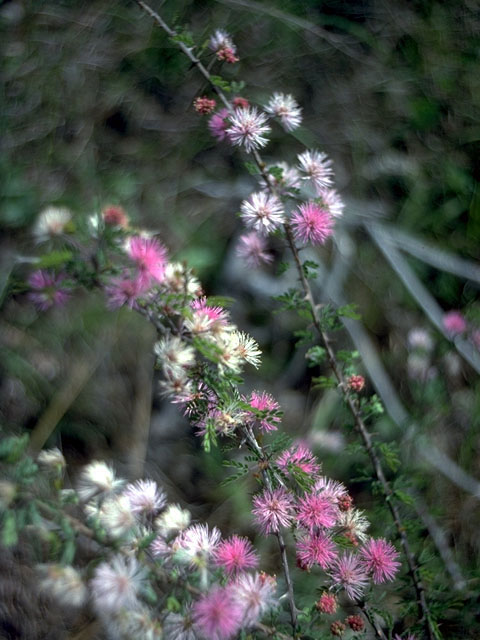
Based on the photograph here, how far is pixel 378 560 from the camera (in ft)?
3.45

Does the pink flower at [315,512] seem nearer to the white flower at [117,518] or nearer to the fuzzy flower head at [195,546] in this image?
the fuzzy flower head at [195,546]

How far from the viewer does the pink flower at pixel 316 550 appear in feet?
3.24

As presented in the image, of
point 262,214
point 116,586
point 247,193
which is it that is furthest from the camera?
point 247,193

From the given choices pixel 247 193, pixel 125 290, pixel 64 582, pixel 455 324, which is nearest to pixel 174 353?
pixel 125 290

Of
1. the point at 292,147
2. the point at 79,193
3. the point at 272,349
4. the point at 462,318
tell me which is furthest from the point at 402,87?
the point at 79,193

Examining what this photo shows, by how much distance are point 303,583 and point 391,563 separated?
Result: 57 cm

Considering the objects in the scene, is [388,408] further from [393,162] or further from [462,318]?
[393,162]

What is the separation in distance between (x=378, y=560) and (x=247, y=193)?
1.52 meters

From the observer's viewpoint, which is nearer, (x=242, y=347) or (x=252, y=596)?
(x=252, y=596)

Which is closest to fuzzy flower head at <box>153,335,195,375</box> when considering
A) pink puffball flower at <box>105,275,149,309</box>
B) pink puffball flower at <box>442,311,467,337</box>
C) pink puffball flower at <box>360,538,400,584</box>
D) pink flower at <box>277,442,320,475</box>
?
pink puffball flower at <box>105,275,149,309</box>

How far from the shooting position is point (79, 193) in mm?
2121

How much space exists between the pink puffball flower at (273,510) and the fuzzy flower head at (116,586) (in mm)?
262

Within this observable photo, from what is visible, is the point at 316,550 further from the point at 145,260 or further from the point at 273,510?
the point at 145,260

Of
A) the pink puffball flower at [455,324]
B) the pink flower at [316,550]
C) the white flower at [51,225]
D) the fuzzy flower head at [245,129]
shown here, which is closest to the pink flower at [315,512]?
the pink flower at [316,550]
